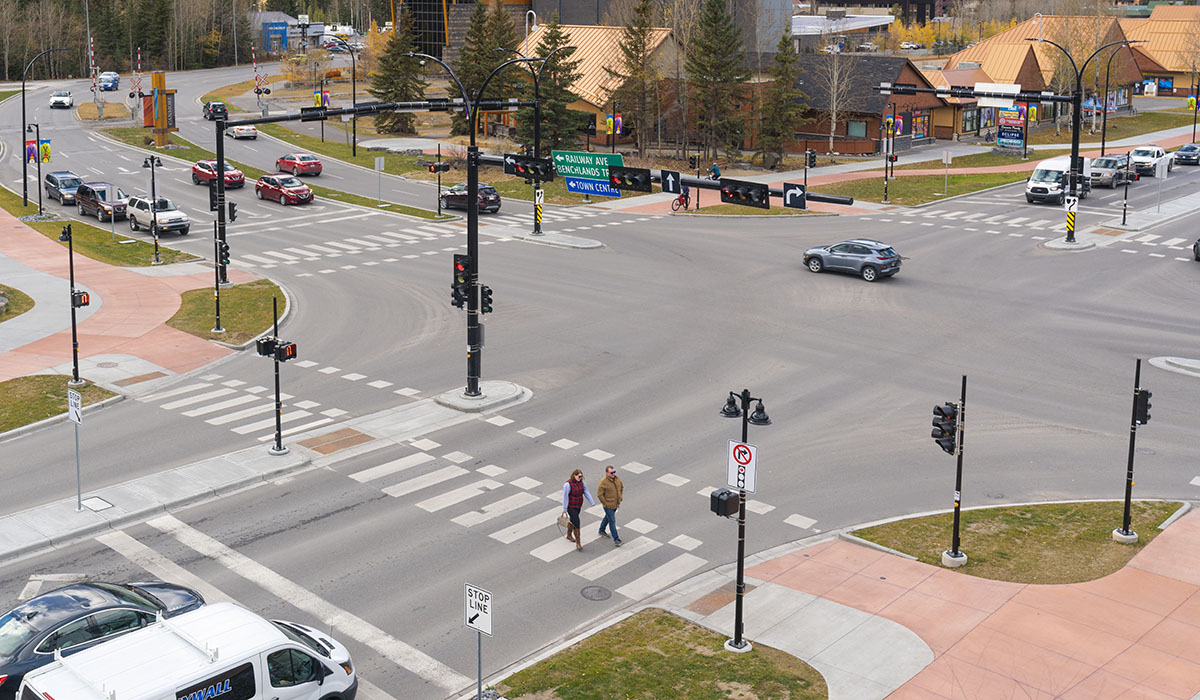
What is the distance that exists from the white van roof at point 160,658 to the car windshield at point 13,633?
6.72ft

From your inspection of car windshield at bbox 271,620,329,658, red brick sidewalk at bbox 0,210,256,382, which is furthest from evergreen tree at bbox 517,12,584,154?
car windshield at bbox 271,620,329,658

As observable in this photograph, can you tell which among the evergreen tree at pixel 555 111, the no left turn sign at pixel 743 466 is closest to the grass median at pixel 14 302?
the no left turn sign at pixel 743 466

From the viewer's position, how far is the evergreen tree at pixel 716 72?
74.8 meters

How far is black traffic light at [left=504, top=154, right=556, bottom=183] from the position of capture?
3322 cm

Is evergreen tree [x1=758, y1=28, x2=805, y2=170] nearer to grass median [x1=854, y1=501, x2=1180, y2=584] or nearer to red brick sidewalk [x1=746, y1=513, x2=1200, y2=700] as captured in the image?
grass median [x1=854, y1=501, x2=1180, y2=584]

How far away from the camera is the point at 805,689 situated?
1619 cm

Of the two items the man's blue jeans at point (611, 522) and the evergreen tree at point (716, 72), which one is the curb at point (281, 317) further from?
the evergreen tree at point (716, 72)

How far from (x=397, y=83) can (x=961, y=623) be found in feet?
254

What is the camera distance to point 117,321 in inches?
1526

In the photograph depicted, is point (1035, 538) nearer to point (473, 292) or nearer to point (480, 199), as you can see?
point (473, 292)

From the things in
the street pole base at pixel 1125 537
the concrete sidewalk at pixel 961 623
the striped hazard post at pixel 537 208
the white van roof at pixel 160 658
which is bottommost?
the concrete sidewalk at pixel 961 623

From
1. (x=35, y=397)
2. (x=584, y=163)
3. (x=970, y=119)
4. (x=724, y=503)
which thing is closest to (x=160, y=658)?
(x=724, y=503)

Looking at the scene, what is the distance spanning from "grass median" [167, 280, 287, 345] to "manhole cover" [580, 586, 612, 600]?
20.3m

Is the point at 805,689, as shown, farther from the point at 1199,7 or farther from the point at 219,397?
the point at 1199,7
